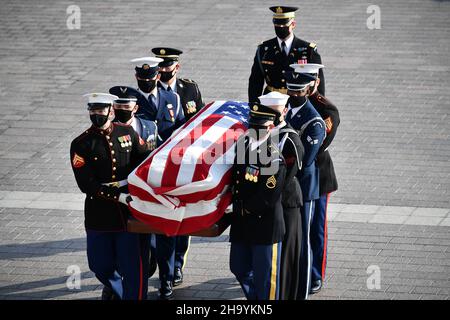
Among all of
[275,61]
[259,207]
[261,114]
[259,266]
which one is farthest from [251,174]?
[275,61]

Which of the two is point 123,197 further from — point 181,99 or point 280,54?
point 280,54

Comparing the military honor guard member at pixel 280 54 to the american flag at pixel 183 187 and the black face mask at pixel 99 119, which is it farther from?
the black face mask at pixel 99 119

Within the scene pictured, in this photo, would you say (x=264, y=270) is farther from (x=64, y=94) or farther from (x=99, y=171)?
(x=64, y=94)

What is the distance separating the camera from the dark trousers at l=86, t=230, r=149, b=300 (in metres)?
6.75

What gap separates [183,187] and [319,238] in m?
1.77

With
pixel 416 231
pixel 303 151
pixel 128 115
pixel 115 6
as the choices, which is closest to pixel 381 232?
pixel 416 231

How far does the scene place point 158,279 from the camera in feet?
25.4

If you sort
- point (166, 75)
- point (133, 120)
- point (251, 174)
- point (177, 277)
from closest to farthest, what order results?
point (251, 174) < point (133, 120) < point (177, 277) < point (166, 75)

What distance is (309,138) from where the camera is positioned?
6.95 m

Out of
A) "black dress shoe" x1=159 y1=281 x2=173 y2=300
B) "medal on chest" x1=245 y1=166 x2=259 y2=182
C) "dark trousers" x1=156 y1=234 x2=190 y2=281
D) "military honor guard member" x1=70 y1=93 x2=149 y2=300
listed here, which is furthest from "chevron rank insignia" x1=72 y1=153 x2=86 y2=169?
"black dress shoe" x1=159 y1=281 x2=173 y2=300

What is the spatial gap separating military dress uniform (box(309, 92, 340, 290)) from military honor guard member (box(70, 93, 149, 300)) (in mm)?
1482

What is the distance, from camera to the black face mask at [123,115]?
687 centimetres

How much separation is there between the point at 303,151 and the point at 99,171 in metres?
1.49

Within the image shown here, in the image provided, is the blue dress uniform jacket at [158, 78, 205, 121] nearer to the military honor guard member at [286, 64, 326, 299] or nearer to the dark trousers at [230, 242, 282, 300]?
the military honor guard member at [286, 64, 326, 299]
